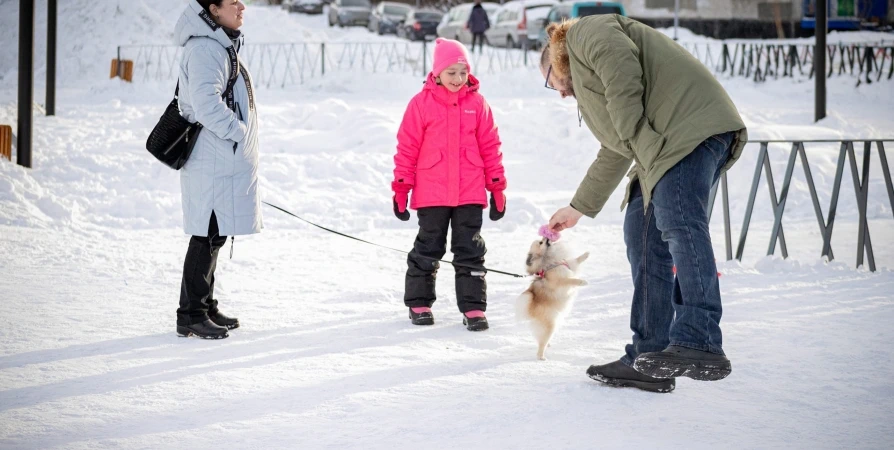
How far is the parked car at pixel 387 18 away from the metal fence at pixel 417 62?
17.1 feet

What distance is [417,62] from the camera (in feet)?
70.6

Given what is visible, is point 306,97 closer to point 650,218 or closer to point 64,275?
point 64,275

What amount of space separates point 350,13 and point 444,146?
2608 cm

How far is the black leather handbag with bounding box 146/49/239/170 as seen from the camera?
14.0 feet

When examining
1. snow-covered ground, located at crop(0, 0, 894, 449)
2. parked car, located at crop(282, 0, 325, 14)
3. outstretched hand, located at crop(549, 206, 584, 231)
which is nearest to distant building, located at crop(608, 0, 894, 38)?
parked car, located at crop(282, 0, 325, 14)

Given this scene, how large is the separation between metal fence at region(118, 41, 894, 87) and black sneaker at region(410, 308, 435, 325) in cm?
1477

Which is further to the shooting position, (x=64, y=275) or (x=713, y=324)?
(x=64, y=275)

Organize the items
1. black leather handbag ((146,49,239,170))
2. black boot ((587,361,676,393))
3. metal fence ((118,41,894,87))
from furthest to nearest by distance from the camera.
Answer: metal fence ((118,41,894,87))
black leather handbag ((146,49,239,170))
black boot ((587,361,676,393))

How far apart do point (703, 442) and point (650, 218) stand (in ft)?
2.95

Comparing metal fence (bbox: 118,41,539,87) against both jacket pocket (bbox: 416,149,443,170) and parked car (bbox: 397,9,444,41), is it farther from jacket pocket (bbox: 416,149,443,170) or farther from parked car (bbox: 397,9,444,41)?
jacket pocket (bbox: 416,149,443,170)

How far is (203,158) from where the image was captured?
436cm

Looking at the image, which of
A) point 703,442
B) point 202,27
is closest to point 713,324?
point 703,442

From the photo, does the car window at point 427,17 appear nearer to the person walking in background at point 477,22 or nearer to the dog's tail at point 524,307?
the person walking in background at point 477,22

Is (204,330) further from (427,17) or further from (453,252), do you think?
(427,17)
